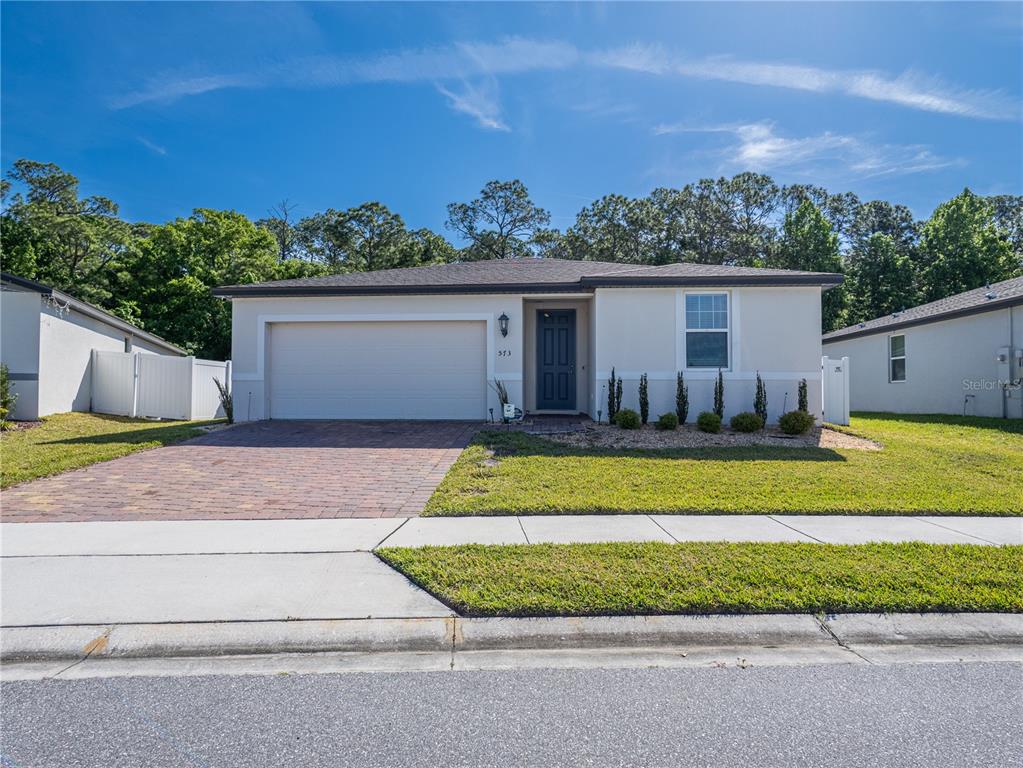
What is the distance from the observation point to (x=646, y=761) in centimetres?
221

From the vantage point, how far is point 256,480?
7.14m

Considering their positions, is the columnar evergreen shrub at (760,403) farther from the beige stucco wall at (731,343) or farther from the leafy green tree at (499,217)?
the leafy green tree at (499,217)

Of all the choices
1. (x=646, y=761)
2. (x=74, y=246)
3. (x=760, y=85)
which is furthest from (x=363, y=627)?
(x=74, y=246)

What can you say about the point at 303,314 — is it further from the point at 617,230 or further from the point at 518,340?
the point at 617,230

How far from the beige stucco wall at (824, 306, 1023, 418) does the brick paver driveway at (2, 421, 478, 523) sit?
47.6 feet

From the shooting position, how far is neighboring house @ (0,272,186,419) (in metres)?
12.8

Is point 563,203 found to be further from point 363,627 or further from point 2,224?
point 363,627

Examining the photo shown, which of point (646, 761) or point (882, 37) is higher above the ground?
point (882, 37)

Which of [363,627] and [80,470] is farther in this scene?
[80,470]

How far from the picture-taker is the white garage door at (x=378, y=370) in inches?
486

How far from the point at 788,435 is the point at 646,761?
31.1ft

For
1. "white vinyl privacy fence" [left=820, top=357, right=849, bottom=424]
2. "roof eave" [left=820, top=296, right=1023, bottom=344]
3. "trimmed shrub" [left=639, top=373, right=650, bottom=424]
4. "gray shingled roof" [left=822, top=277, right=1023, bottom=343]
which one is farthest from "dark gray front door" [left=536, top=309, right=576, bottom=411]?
Result: "gray shingled roof" [left=822, top=277, right=1023, bottom=343]

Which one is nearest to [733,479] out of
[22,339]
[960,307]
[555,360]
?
[555,360]

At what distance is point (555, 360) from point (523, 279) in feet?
7.29
